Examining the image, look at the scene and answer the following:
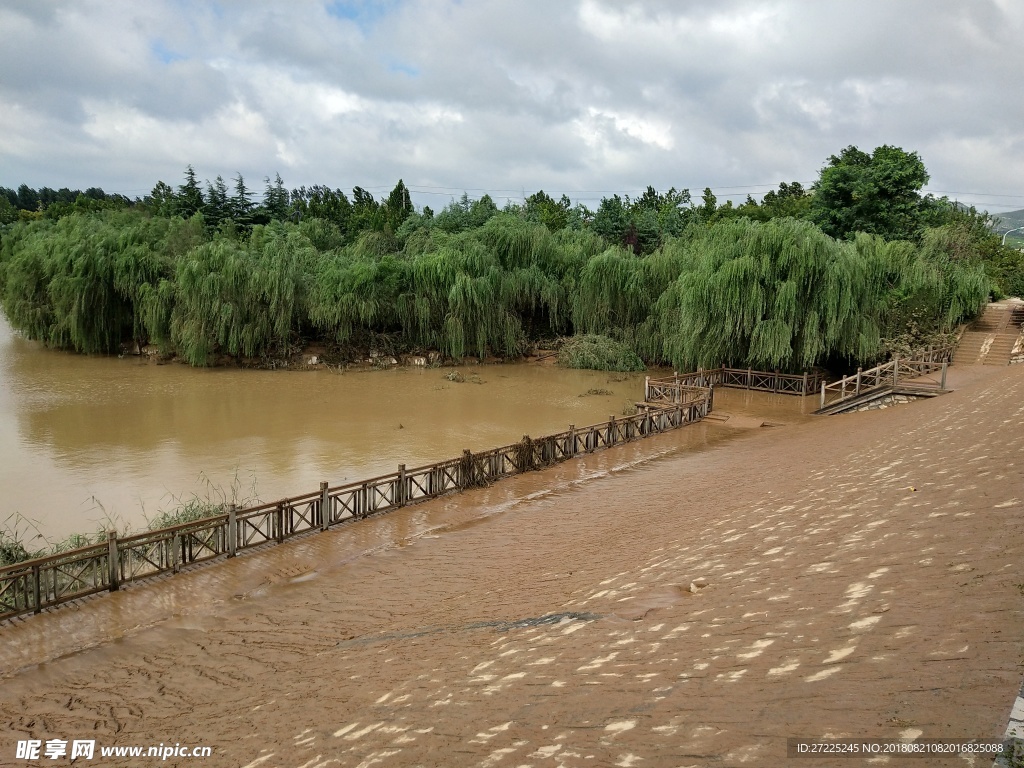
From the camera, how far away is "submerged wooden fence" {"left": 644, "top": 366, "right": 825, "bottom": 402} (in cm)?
2562

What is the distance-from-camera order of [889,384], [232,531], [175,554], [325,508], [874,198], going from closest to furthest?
[175,554]
[232,531]
[325,508]
[889,384]
[874,198]

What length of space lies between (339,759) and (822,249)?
82.3 ft

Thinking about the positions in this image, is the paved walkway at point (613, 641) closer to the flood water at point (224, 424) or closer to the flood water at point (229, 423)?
the flood water at point (229, 423)

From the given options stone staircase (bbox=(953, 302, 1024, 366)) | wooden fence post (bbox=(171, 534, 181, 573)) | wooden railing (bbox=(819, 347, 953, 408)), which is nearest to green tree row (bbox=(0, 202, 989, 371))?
stone staircase (bbox=(953, 302, 1024, 366))

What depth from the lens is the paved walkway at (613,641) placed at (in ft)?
14.7

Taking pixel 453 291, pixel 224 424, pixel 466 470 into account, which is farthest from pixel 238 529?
pixel 453 291

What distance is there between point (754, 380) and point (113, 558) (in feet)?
76.4

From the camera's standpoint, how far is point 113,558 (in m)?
9.03

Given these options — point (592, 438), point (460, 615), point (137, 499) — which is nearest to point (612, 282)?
point (592, 438)

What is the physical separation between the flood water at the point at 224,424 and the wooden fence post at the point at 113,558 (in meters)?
3.61

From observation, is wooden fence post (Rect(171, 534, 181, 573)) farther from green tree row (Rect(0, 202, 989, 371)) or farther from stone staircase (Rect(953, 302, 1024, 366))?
stone staircase (Rect(953, 302, 1024, 366))

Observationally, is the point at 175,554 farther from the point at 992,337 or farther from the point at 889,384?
the point at 992,337

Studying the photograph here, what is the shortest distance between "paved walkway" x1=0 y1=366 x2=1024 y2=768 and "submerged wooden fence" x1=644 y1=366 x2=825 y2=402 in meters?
13.9

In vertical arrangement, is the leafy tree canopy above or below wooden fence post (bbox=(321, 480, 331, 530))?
above
